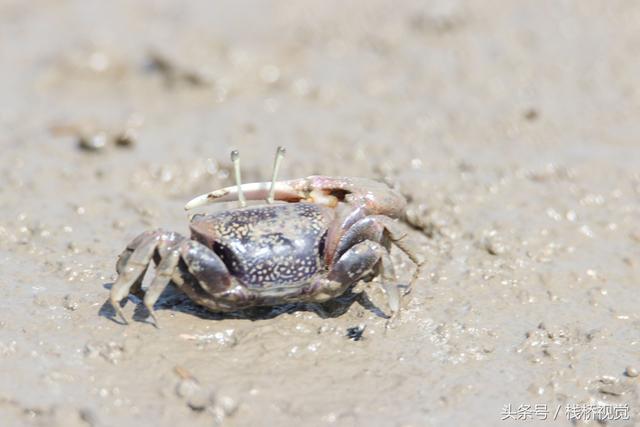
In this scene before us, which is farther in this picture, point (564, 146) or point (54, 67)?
point (54, 67)

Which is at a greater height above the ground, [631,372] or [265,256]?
[265,256]

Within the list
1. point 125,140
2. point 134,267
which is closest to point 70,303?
point 134,267

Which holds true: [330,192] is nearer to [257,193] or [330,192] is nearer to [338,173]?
[257,193]

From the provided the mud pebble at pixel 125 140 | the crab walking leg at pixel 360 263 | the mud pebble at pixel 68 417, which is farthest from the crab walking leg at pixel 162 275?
the mud pebble at pixel 125 140

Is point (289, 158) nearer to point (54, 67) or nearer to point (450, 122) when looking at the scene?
point (450, 122)

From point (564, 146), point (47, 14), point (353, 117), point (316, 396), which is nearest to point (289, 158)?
point (353, 117)

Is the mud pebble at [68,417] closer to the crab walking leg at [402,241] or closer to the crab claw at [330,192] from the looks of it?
the crab claw at [330,192]
